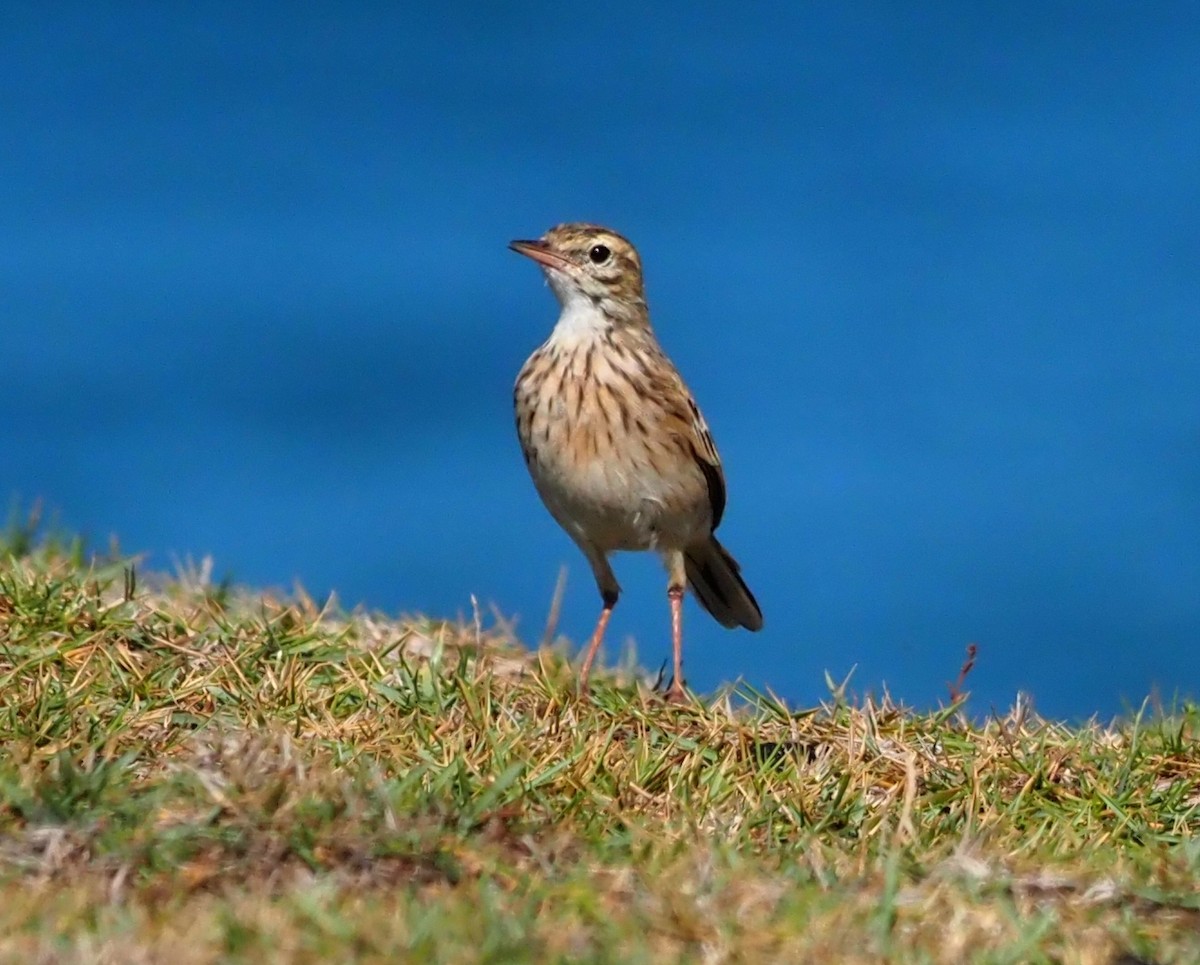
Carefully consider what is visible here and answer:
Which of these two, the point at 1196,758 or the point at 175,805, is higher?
the point at 1196,758

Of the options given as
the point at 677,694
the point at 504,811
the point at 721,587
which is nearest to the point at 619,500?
the point at 677,694

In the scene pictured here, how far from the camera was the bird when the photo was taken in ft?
30.6

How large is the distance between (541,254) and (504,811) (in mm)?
4888

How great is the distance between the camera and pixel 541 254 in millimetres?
10133

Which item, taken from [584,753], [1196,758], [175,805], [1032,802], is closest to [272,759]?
[175,805]

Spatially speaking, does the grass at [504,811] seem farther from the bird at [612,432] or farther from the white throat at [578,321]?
the white throat at [578,321]

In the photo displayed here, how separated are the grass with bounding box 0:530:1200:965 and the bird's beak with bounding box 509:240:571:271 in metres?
2.36

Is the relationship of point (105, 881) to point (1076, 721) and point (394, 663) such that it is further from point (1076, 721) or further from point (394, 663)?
point (1076, 721)

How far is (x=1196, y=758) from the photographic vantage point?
748cm

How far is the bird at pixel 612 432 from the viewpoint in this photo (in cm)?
932

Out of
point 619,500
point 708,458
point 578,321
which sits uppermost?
point 578,321

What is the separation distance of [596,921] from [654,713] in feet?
9.14

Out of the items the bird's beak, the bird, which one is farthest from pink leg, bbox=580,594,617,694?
the bird's beak

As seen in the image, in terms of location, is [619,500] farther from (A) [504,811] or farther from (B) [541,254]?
(A) [504,811]
